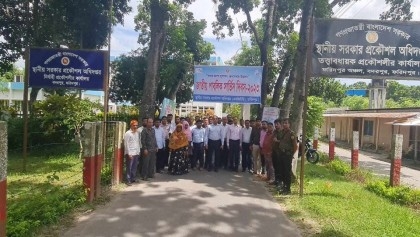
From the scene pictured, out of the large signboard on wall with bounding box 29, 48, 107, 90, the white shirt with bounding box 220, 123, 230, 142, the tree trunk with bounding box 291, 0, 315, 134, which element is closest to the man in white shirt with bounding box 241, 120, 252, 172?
the white shirt with bounding box 220, 123, 230, 142

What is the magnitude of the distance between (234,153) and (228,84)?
324 centimetres

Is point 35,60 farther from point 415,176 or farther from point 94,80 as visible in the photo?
point 415,176

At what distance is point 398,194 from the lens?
357 inches

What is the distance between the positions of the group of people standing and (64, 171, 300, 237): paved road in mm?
708

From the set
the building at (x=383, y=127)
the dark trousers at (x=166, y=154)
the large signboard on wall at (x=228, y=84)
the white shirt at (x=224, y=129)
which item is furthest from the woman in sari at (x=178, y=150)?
the building at (x=383, y=127)

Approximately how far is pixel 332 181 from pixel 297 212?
159 inches

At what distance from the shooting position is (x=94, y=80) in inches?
390

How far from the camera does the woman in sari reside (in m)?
10.7

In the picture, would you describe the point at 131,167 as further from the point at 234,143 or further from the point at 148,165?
the point at 234,143

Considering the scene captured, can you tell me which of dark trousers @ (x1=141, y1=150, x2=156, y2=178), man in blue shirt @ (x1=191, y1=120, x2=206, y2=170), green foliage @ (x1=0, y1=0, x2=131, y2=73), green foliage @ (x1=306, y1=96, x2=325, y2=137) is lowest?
dark trousers @ (x1=141, y1=150, x2=156, y2=178)

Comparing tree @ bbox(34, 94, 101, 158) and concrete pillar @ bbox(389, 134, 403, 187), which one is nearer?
concrete pillar @ bbox(389, 134, 403, 187)

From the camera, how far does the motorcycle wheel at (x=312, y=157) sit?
617 inches

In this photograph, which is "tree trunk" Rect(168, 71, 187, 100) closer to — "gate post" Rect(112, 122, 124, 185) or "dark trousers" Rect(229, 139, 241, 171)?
"dark trousers" Rect(229, 139, 241, 171)

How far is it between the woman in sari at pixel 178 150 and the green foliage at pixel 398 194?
16.2 ft
